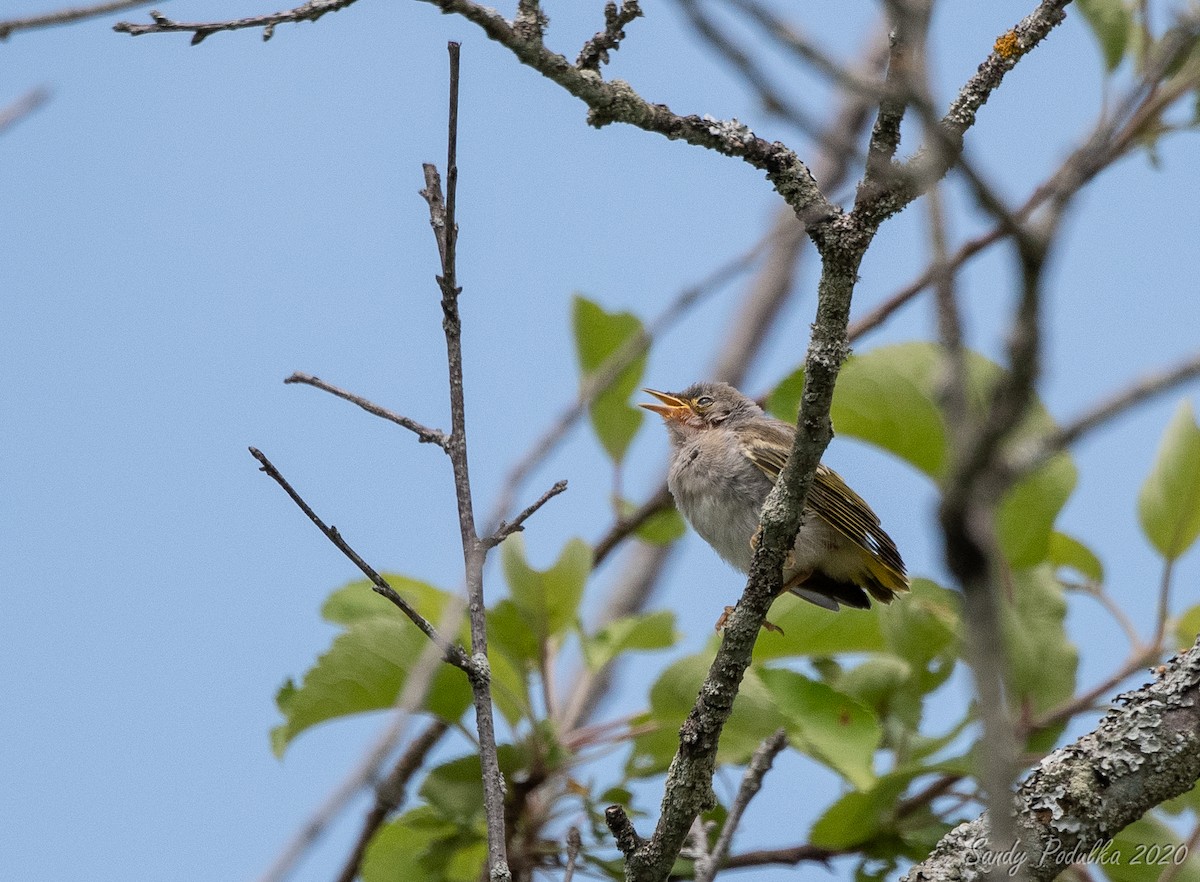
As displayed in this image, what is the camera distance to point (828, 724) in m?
3.89

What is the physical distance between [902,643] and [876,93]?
323 centimetres

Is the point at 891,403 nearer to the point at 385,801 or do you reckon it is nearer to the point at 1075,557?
the point at 1075,557

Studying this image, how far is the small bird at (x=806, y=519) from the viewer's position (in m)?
5.30

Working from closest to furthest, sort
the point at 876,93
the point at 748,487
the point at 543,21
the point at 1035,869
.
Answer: the point at 876,93
the point at 543,21
the point at 1035,869
the point at 748,487

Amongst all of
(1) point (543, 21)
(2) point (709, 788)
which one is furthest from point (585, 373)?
(1) point (543, 21)

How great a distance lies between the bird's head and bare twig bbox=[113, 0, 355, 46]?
3965 millimetres

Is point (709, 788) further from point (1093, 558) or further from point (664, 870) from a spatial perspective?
point (1093, 558)

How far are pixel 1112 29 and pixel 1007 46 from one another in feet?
7.57

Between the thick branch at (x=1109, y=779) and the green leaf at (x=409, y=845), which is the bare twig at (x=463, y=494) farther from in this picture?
the green leaf at (x=409, y=845)

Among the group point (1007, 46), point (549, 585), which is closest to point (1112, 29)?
point (1007, 46)

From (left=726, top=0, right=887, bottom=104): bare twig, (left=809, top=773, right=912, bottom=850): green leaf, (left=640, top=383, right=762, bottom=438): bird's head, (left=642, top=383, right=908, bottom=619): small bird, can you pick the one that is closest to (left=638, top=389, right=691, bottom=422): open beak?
(left=640, top=383, right=762, bottom=438): bird's head

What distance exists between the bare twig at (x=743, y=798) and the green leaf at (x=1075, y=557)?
127cm

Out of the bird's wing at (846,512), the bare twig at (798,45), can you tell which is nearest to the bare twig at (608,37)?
the bare twig at (798,45)

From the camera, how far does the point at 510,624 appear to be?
4422mm
